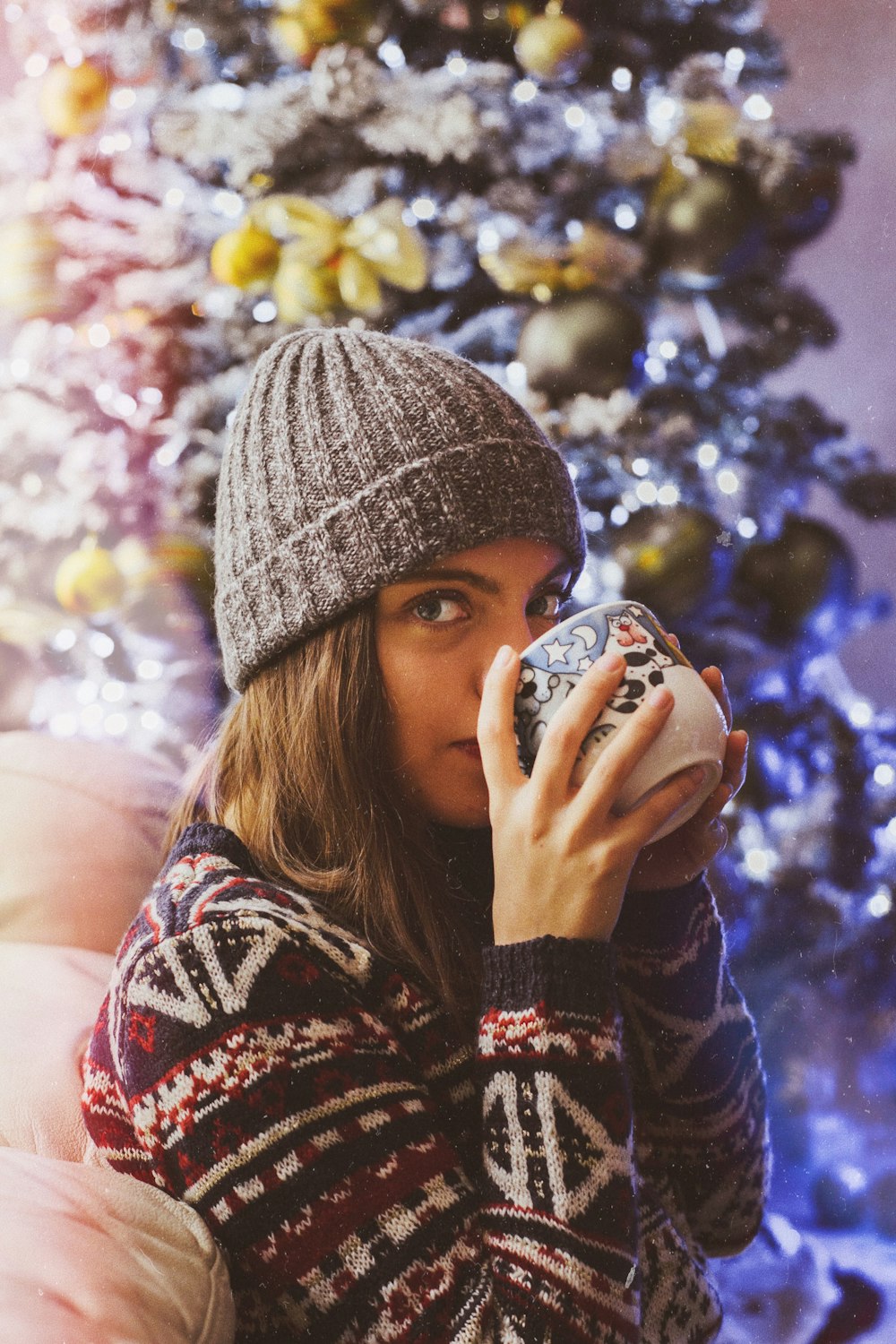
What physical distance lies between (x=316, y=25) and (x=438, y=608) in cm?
123

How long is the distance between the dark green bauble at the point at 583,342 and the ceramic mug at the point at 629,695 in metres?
0.89

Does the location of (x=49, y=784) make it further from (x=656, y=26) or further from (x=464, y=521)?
(x=656, y=26)

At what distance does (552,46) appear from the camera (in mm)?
1435

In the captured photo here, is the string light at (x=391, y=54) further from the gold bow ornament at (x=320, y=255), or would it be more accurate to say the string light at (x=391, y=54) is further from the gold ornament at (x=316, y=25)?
the gold bow ornament at (x=320, y=255)

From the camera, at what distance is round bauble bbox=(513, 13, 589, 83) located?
1.43 m

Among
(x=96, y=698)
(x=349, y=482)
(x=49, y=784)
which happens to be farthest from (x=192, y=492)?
(x=349, y=482)

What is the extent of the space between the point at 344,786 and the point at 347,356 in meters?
0.35

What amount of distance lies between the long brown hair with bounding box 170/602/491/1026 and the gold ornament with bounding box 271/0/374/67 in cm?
120

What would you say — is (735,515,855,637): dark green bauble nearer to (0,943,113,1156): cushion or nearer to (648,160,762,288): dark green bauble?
(648,160,762,288): dark green bauble

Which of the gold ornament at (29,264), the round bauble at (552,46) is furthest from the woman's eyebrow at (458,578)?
the gold ornament at (29,264)

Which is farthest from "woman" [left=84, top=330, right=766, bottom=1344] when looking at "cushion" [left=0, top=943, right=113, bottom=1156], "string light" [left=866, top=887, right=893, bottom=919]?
"string light" [left=866, top=887, right=893, bottom=919]

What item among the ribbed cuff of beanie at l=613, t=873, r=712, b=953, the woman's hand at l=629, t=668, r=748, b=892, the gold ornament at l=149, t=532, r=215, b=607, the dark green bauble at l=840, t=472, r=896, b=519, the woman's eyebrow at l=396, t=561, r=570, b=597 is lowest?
the dark green bauble at l=840, t=472, r=896, b=519

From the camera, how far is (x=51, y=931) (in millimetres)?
992

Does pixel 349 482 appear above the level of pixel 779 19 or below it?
below
